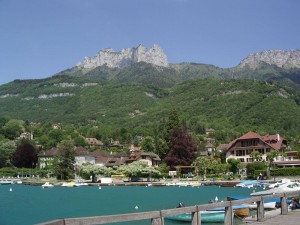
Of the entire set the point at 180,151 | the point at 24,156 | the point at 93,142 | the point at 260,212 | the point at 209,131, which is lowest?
the point at 260,212

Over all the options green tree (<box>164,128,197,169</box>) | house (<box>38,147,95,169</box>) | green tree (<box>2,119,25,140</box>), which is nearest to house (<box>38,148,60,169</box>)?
house (<box>38,147,95,169</box>)

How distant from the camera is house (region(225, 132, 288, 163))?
94688 millimetres

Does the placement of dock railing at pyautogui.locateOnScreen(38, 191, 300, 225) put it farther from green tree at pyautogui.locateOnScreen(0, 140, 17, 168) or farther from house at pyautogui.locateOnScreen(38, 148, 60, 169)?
house at pyautogui.locateOnScreen(38, 148, 60, 169)

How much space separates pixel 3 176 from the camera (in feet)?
386

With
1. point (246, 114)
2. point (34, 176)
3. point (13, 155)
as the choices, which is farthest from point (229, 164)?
point (246, 114)

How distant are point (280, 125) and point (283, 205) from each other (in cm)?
14548

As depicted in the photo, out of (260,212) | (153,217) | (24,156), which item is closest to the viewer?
(153,217)

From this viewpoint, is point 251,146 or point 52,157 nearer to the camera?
point 251,146

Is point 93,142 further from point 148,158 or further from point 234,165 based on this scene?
point 234,165

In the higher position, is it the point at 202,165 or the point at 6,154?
the point at 6,154

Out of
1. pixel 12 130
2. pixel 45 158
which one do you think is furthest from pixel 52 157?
pixel 12 130

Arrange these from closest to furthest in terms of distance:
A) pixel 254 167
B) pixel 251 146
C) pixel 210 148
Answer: pixel 254 167 < pixel 251 146 < pixel 210 148

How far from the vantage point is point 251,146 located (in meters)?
95.7

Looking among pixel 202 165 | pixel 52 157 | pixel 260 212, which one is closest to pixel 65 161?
pixel 202 165
